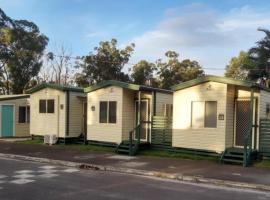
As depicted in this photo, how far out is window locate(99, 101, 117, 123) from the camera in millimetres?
20023

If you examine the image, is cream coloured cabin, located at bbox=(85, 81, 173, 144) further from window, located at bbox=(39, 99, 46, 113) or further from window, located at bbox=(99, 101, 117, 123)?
window, located at bbox=(39, 99, 46, 113)

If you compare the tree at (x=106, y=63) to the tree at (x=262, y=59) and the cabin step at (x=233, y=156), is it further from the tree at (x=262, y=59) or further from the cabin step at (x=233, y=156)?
the cabin step at (x=233, y=156)

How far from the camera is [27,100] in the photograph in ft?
87.7

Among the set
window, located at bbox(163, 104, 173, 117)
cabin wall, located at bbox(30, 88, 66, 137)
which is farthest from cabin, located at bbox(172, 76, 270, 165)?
cabin wall, located at bbox(30, 88, 66, 137)

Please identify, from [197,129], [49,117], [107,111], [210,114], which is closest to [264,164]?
[210,114]

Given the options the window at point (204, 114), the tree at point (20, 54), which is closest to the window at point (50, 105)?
the window at point (204, 114)

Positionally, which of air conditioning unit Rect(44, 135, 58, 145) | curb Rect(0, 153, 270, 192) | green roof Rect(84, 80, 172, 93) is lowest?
curb Rect(0, 153, 270, 192)

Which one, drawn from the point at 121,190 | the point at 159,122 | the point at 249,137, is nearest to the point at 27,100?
the point at 159,122

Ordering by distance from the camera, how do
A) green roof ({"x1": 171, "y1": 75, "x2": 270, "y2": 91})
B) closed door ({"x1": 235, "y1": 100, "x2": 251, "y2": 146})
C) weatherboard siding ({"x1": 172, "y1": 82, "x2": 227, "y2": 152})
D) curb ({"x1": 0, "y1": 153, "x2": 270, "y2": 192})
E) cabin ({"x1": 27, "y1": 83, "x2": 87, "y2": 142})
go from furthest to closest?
cabin ({"x1": 27, "y1": 83, "x2": 87, "y2": 142})
closed door ({"x1": 235, "y1": 100, "x2": 251, "y2": 146})
weatherboard siding ({"x1": 172, "y1": 82, "x2": 227, "y2": 152})
green roof ({"x1": 171, "y1": 75, "x2": 270, "y2": 91})
curb ({"x1": 0, "y1": 153, "x2": 270, "y2": 192})

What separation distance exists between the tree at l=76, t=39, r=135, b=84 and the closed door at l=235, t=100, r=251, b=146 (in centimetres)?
3080

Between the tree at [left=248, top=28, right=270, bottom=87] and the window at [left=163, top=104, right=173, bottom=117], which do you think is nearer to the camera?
the window at [left=163, top=104, right=173, bottom=117]

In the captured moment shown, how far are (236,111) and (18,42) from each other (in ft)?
94.3

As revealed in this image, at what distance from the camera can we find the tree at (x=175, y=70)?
49.6 meters

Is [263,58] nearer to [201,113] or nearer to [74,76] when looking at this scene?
[201,113]
